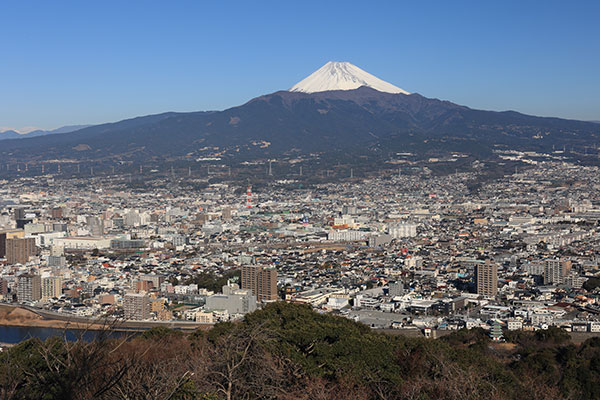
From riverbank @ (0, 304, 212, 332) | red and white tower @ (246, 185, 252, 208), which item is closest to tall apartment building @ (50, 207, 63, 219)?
red and white tower @ (246, 185, 252, 208)

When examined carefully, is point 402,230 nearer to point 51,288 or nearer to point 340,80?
point 51,288

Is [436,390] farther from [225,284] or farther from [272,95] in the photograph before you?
[272,95]

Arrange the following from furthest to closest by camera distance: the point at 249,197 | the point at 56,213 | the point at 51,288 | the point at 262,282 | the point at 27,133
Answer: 1. the point at 27,133
2. the point at 249,197
3. the point at 56,213
4. the point at 51,288
5. the point at 262,282

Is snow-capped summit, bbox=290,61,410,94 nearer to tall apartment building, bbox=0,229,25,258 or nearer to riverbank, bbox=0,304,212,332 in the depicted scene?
tall apartment building, bbox=0,229,25,258

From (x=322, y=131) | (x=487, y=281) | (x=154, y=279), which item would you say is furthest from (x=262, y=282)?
(x=322, y=131)

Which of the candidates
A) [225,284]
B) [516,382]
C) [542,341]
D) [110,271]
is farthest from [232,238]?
[516,382]
